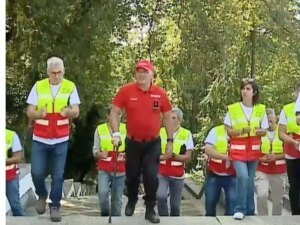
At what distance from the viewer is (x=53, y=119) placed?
6.68m

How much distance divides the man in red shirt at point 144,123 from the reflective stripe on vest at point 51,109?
53 centimetres

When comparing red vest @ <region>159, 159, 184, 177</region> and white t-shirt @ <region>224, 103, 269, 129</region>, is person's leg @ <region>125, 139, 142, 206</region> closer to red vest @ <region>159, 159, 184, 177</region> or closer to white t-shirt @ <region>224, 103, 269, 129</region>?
red vest @ <region>159, 159, 184, 177</region>

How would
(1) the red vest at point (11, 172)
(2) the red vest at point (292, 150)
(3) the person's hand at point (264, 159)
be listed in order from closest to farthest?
(1) the red vest at point (11, 172)
(2) the red vest at point (292, 150)
(3) the person's hand at point (264, 159)

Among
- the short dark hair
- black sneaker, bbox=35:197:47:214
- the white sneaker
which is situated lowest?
the white sneaker

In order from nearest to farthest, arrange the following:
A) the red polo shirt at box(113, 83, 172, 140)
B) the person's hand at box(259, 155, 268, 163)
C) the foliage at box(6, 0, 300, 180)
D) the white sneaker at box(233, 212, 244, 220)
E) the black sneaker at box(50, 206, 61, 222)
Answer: the red polo shirt at box(113, 83, 172, 140) → the black sneaker at box(50, 206, 61, 222) → the white sneaker at box(233, 212, 244, 220) → the person's hand at box(259, 155, 268, 163) → the foliage at box(6, 0, 300, 180)

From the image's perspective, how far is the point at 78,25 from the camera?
15664 mm

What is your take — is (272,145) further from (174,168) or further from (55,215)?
(55,215)

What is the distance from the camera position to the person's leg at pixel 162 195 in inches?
310

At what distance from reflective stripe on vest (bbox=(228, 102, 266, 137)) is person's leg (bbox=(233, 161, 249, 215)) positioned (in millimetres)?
352

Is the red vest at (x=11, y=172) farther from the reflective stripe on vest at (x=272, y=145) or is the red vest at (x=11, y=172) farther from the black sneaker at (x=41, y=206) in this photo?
the reflective stripe on vest at (x=272, y=145)

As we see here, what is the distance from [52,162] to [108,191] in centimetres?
126

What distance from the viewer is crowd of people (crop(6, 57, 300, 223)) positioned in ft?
21.7

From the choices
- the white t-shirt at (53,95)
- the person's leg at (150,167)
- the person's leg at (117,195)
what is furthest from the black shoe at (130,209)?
the white t-shirt at (53,95)

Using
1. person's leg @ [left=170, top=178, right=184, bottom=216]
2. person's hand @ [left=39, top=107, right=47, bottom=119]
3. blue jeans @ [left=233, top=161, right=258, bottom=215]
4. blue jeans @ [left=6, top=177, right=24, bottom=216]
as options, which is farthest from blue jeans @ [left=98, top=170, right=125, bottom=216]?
person's hand @ [left=39, top=107, right=47, bottom=119]
